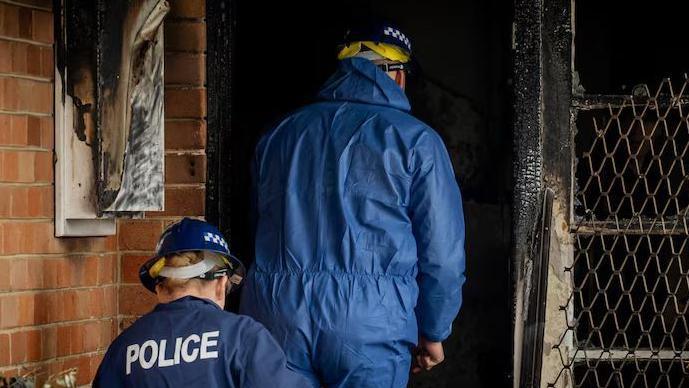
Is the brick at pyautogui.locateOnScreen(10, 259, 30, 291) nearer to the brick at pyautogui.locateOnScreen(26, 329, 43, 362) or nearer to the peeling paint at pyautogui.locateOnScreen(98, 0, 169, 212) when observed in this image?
the brick at pyautogui.locateOnScreen(26, 329, 43, 362)

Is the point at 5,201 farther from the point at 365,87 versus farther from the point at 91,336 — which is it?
the point at 365,87

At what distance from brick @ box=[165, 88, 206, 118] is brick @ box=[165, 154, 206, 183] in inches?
6.2

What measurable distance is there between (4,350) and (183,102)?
3.96 ft

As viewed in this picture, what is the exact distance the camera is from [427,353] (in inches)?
153

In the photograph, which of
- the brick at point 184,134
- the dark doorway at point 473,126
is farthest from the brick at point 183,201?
the dark doorway at point 473,126

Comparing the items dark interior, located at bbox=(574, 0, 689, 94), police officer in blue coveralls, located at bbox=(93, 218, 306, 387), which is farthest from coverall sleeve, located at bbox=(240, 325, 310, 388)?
dark interior, located at bbox=(574, 0, 689, 94)

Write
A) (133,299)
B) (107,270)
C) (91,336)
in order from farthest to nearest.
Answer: (133,299), (107,270), (91,336)

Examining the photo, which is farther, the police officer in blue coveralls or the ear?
the ear

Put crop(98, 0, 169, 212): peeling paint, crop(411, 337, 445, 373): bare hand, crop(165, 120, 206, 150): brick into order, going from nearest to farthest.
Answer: crop(98, 0, 169, 212): peeling paint, crop(411, 337, 445, 373): bare hand, crop(165, 120, 206, 150): brick

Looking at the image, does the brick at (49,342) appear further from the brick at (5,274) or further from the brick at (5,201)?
the brick at (5,201)

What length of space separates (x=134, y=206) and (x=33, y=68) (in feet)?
1.81

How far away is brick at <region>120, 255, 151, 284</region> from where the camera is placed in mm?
3908

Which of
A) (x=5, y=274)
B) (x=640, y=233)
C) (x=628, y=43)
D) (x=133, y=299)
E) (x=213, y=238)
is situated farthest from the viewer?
(x=628, y=43)

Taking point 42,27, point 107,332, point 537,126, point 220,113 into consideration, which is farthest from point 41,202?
point 537,126
